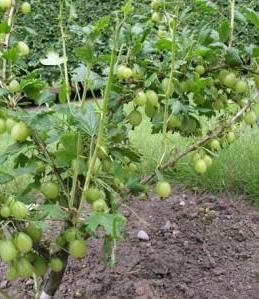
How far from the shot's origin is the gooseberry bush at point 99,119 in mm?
1547

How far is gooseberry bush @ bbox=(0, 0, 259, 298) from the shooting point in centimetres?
155

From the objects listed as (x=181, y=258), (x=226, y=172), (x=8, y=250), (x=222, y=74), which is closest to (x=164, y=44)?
(x=222, y=74)

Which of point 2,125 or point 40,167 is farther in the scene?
point 40,167

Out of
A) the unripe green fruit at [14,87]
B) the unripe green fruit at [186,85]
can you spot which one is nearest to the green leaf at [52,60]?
the unripe green fruit at [14,87]

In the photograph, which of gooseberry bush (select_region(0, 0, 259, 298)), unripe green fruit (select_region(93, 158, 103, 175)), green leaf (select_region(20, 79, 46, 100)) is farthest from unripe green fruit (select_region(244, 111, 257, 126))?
green leaf (select_region(20, 79, 46, 100))

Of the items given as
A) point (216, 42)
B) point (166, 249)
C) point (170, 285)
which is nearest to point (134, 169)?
point (216, 42)

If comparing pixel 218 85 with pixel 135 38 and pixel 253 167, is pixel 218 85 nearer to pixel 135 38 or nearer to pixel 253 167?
pixel 135 38

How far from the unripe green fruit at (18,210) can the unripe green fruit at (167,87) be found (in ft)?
1.54

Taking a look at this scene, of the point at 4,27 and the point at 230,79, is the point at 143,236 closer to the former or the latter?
the point at 230,79

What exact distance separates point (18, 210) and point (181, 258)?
3.98 feet

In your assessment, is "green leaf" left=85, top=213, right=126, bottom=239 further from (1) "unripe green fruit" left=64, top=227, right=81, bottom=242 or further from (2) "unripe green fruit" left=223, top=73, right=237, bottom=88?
(2) "unripe green fruit" left=223, top=73, right=237, bottom=88

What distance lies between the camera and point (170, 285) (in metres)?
2.40

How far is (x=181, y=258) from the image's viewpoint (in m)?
2.60

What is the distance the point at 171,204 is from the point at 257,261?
24.1 inches
